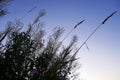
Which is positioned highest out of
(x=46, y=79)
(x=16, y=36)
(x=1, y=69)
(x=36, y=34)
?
(x=36, y=34)

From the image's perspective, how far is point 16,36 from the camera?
483 cm

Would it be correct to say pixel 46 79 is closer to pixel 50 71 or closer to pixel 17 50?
pixel 50 71

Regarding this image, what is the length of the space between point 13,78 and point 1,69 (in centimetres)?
34

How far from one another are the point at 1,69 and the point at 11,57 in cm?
39

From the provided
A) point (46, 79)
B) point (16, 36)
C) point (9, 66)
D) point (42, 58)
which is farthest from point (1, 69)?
point (46, 79)

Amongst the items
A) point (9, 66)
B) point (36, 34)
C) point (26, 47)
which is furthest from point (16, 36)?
point (36, 34)

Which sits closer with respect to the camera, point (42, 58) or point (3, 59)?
point (3, 59)

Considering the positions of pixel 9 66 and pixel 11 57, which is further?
pixel 11 57

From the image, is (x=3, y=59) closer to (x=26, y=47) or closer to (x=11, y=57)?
(x=11, y=57)

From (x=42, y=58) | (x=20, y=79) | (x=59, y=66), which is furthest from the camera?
(x=42, y=58)

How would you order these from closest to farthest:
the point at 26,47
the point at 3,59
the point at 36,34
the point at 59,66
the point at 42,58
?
1. the point at 59,66
2. the point at 3,59
3. the point at 42,58
4. the point at 26,47
5. the point at 36,34

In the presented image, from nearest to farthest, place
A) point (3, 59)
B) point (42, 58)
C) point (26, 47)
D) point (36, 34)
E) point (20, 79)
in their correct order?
1. point (20, 79)
2. point (3, 59)
3. point (42, 58)
4. point (26, 47)
5. point (36, 34)

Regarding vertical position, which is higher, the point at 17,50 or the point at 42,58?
the point at 17,50

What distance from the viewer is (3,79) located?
335cm
